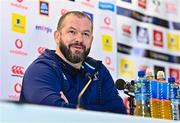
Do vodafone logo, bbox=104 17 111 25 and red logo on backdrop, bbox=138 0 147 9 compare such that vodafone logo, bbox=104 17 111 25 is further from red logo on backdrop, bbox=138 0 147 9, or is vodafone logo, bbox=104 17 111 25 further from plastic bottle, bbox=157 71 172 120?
plastic bottle, bbox=157 71 172 120

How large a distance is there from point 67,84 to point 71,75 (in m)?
0.07

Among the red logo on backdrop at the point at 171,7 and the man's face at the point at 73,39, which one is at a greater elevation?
the red logo on backdrop at the point at 171,7

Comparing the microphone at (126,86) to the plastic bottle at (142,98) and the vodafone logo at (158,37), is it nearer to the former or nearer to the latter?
the plastic bottle at (142,98)

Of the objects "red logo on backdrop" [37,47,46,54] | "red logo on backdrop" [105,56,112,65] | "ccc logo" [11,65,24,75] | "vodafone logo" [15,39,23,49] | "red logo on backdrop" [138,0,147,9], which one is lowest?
"ccc logo" [11,65,24,75]

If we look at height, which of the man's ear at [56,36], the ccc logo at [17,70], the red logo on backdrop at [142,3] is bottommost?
the ccc logo at [17,70]

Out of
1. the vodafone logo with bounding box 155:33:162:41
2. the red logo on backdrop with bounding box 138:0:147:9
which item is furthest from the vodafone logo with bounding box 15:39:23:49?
the vodafone logo with bounding box 155:33:162:41

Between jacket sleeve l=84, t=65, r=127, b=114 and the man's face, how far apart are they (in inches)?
7.3

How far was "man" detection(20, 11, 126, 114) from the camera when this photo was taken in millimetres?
2520

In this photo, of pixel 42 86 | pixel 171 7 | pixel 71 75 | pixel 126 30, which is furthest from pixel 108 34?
pixel 171 7

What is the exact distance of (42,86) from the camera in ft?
8.29

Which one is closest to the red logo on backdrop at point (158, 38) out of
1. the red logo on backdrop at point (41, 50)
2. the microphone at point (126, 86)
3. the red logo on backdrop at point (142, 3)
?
the red logo on backdrop at point (142, 3)

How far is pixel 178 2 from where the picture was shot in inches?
150

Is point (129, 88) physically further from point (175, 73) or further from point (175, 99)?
point (175, 73)

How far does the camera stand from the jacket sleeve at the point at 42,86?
2469mm
